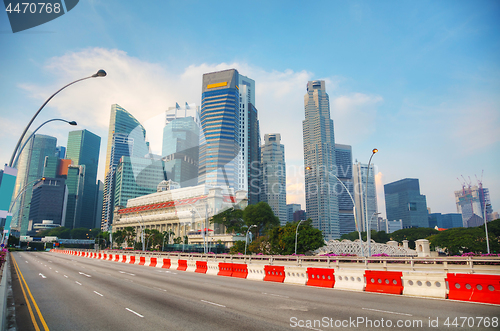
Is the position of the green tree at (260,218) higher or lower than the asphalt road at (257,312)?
higher

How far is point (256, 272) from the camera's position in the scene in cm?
2534

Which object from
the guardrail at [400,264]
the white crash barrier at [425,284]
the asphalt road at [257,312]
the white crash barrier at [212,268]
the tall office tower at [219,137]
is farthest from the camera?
the tall office tower at [219,137]

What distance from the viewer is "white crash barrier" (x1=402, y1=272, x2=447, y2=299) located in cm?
1363

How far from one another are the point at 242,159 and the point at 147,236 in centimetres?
9461

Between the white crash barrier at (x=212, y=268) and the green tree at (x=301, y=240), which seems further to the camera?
the green tree at (x=301, y=240)

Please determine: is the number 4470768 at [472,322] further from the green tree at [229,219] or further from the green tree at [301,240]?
the green tree at [229,219]

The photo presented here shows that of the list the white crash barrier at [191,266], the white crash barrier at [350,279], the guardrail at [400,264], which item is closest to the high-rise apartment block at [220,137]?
the guardrail at [400,264]

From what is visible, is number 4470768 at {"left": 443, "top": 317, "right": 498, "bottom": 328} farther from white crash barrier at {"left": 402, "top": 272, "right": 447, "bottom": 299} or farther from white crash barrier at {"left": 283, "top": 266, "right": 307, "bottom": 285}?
white crash barrier at {"left": 283, "top": 266, "right": 307, "bottom": 285}

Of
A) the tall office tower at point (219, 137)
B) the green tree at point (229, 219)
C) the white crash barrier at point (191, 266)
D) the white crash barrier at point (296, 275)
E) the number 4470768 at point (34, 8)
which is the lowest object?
the white crash barrier at point (191, 266)

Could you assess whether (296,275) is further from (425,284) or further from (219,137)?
(219,137)

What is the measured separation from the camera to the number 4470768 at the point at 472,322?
8.91 metres

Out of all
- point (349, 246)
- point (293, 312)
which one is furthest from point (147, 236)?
point (293, 312)

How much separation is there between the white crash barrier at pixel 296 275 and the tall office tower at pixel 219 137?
145398mm

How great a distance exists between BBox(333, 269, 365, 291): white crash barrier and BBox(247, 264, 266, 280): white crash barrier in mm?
7569
